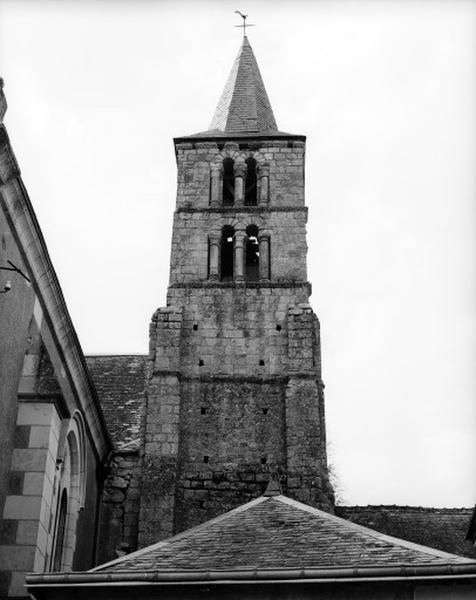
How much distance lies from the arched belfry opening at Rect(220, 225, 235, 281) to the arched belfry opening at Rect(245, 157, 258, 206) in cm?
147

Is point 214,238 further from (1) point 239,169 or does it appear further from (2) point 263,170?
(2) point 263,170

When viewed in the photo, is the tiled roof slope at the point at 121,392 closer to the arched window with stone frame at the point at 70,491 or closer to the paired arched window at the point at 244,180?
the arched window with stone frame at the point at 70,491

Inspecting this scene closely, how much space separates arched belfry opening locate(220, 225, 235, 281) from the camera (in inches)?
905

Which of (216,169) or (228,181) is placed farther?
(228,181)

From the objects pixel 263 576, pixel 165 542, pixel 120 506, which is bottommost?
pixel 263 576

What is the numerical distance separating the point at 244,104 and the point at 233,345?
27.8ft

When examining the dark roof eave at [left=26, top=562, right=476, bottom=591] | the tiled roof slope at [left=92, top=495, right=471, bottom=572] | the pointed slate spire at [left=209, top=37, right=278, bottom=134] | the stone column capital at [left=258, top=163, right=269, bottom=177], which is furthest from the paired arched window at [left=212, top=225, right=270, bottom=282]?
the dark roof eave at [left=26, top=562, right=476, bottom=591]

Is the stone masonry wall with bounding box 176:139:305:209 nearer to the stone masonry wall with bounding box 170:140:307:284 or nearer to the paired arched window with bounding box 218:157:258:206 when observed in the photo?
the stone masonry wall with bounding box 170:140:307:284

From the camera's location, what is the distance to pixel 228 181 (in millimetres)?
24516

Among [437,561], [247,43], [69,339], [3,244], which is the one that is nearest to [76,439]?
[69,339]

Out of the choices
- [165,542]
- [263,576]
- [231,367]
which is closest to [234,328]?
[231,367]

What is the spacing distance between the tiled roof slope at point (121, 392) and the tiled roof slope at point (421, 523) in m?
4.92

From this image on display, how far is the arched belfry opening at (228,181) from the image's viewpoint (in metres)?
24.2

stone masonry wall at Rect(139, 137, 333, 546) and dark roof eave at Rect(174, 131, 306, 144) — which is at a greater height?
dark roof eave at Rect(174, 131, 306, 144)
